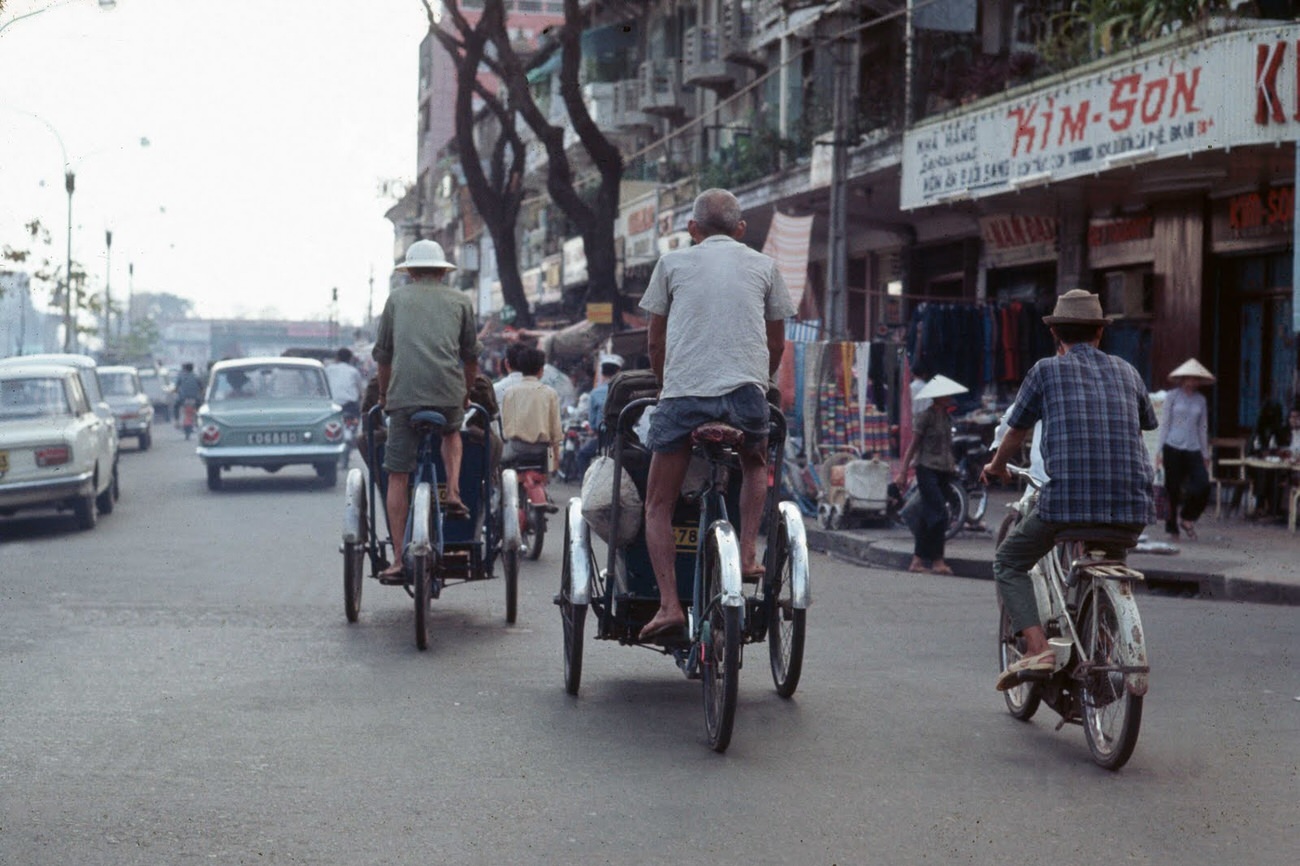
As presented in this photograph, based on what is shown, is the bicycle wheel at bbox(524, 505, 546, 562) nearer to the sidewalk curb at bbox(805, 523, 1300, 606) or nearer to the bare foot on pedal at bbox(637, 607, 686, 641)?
the sidewalk curb at bbox(805, 523, 1300, 606)

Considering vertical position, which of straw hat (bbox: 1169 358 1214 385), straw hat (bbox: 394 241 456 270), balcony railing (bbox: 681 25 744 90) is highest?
balcony railing (bbox: 681 25 744 90)

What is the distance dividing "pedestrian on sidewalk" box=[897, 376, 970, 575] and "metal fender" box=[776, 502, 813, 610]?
7.00m

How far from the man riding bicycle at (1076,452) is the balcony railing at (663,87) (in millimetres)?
40534

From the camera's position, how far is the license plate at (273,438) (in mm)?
22766

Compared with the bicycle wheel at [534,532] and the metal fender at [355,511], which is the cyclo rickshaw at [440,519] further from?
the bicycle wheel at [534,532]

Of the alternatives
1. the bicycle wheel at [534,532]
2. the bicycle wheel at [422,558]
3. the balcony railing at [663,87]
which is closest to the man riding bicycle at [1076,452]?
the bicycle wheel at [422,558]

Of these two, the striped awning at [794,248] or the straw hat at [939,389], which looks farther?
the striped awning at [794,248]

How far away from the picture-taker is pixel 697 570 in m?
6.91

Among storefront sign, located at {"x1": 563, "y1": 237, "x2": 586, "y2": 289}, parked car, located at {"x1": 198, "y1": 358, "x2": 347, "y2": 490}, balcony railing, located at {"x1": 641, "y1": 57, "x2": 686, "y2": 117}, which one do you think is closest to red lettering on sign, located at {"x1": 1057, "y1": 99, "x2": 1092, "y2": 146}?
parked car, located at {"x1": 198, "y1": 358, "x2": 347, "y2": 490}

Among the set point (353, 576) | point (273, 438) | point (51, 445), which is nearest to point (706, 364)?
point (353, 576)

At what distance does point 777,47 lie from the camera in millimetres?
37500

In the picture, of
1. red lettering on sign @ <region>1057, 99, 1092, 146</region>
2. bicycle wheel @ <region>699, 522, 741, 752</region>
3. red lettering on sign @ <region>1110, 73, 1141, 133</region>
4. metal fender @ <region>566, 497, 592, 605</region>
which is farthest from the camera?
red lettering on sign @ <region>1057, 99, 1092, 146</region>

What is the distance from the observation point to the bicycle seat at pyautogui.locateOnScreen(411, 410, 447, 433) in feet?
31.0

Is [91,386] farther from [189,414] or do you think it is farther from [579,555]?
[189,414]
